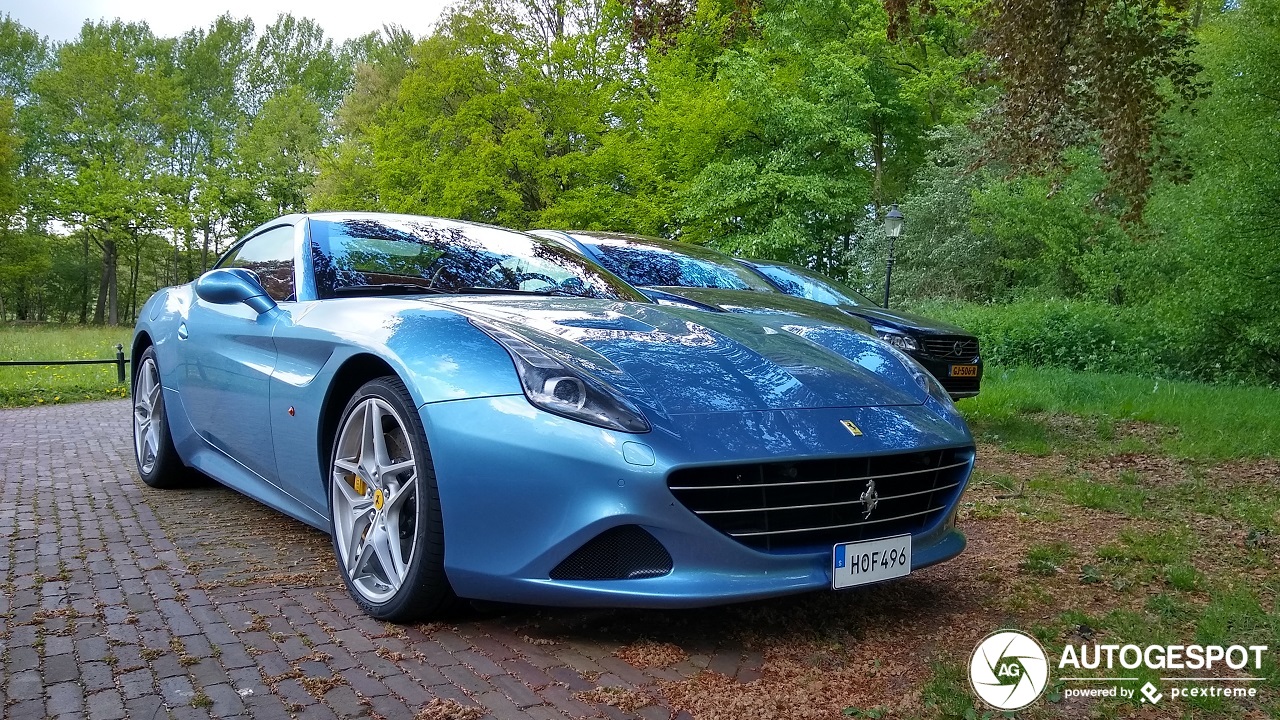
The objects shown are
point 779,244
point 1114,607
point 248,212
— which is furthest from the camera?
point 248,212

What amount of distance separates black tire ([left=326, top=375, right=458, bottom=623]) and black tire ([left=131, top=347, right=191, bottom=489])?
94.7 inches

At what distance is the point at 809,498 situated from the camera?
8.00ft

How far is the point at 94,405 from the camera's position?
9789 millimetres

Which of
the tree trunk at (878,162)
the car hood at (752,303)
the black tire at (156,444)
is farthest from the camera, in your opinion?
the tree trunk at (878,162)

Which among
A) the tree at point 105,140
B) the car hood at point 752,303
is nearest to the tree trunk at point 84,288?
the tree at point 105,140

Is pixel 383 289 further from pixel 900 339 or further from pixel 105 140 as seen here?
pixel 105 140

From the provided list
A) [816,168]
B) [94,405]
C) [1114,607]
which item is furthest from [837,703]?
[816,168]

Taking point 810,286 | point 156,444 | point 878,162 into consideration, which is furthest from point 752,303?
point 878,162

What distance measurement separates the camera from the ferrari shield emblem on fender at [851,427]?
2551 millimetres

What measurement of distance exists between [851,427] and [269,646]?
69.5 inches

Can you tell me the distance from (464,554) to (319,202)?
32.2 metres

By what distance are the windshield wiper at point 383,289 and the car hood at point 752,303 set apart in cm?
254

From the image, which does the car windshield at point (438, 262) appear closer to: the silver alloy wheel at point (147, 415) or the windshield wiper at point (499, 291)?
the windshield wiper at point (499, 291)

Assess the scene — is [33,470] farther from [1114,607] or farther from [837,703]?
[1114,607]
